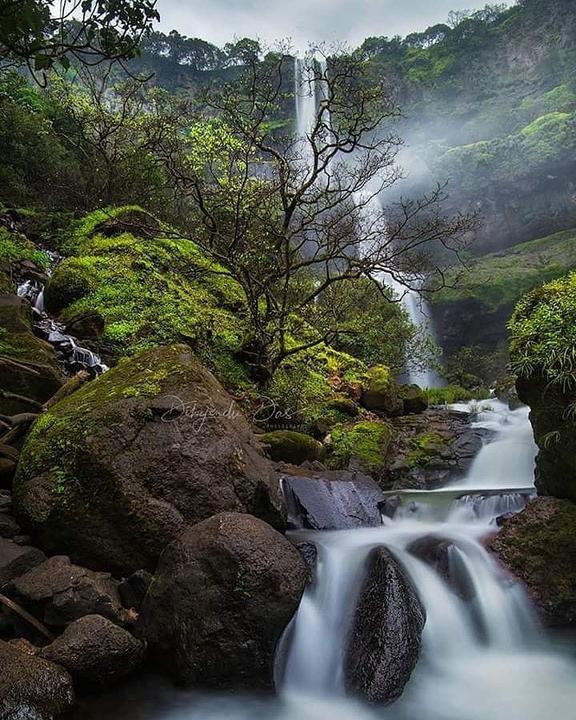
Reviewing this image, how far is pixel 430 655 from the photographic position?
4.55 meters

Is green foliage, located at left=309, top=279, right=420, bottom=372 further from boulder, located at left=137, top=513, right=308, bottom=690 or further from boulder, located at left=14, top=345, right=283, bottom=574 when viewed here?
boulder, located at left=137, top=513, right=308, bottom=690

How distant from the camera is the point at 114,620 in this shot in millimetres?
3959

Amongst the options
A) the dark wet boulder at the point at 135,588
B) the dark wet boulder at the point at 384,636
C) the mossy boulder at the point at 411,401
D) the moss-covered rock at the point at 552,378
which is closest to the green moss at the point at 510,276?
the mossy boulder at the point at 411,401

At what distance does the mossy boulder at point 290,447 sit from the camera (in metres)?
8.15

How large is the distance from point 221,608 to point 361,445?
5791mm

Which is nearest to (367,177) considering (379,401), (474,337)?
(379,401)

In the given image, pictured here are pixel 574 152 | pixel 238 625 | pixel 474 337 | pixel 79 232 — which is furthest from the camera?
pixel 574 152

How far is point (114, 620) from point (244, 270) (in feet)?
20.8

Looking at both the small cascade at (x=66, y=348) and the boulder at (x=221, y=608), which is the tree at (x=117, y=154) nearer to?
the small cascade at (x=66, y=348)

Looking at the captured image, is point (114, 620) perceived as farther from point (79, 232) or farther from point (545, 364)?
point (79, 232)

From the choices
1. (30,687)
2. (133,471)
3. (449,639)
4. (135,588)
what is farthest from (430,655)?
(30,687)

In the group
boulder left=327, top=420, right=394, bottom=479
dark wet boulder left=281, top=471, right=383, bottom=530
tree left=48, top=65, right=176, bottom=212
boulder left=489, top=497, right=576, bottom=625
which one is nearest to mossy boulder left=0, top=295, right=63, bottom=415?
dark wet boulder left=281, top=471, right=383, bottom=530

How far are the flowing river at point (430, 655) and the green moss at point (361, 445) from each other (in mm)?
2498

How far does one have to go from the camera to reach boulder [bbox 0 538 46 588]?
4066 millimetres
